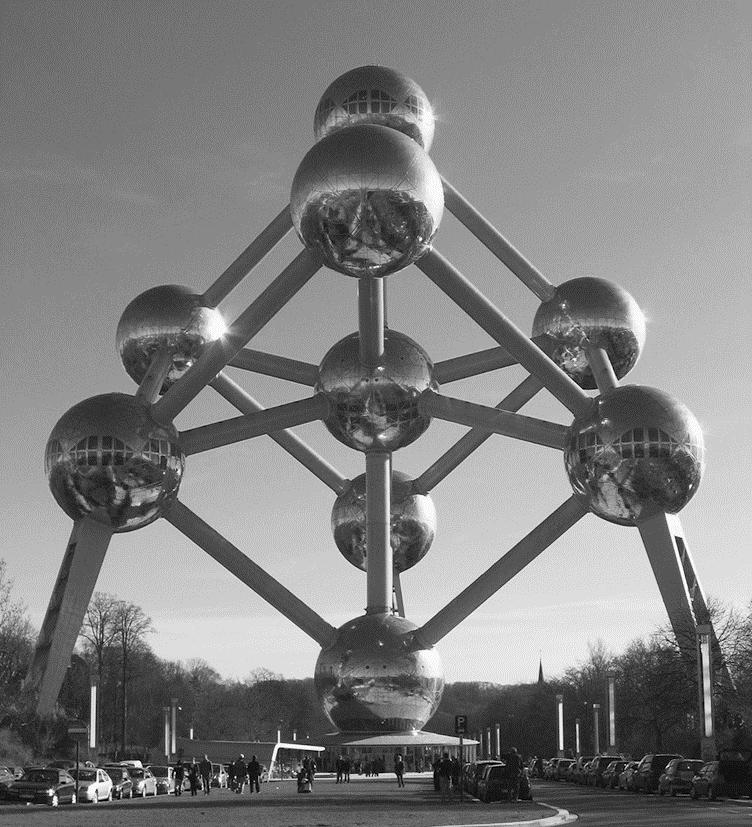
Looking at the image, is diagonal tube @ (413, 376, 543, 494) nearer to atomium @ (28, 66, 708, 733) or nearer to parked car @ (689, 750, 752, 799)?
atomium @ (28, 66, 708, 733)

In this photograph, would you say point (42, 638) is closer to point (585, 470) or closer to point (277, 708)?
point (585, 470)

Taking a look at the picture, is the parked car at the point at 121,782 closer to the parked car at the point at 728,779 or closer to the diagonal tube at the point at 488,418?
the parked car at the point at 728,779

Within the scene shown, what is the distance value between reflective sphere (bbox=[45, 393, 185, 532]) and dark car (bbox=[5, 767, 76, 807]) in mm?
7136

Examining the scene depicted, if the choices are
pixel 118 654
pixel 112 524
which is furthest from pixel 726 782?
pixel 118 654

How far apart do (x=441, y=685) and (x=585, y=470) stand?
4.57m

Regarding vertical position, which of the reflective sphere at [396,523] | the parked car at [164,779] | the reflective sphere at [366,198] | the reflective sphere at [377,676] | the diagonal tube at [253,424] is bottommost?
the parked car at [164,779]

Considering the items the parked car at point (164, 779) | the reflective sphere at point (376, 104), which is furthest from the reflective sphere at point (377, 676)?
the parked car at point (164, 779)

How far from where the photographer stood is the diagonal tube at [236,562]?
23141mm

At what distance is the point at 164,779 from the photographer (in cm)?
3747

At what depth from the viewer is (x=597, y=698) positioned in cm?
8931

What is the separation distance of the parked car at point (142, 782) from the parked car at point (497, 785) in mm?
10734

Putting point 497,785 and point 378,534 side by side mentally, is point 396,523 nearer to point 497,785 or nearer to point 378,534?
point 378,534

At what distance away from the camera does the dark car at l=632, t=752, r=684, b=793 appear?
106ft

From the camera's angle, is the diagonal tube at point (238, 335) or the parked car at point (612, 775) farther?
the parked car at point (612, 775)
